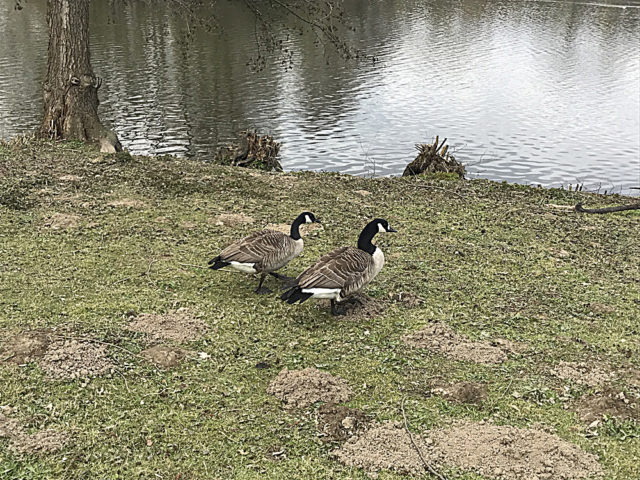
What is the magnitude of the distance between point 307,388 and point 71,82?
11.4m

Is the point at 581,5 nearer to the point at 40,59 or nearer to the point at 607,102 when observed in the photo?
the point at 607,102

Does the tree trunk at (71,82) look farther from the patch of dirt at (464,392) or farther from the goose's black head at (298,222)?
the patch of dirt at (464,392)

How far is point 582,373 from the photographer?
650cm

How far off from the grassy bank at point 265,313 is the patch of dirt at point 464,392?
0.08 metres

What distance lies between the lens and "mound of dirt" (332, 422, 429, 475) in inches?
199

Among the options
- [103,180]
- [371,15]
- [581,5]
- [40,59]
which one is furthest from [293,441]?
[581,5]

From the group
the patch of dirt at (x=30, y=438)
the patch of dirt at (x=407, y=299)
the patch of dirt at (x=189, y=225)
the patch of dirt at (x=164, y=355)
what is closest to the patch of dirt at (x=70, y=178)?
the patch of dirt at (x=189, y=225)

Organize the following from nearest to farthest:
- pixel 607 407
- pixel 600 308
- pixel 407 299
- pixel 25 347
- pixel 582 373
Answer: pixel 607 407, pixel 25 347, pixel 582 373, pixel 407 299, pixel 600 308

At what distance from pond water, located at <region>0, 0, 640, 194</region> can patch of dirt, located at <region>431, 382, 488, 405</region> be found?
41.2 feet

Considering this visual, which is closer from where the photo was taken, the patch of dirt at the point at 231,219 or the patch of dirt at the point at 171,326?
the patch of dirt at the point at 171,326

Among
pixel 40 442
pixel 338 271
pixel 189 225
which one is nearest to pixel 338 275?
pixel 338 271

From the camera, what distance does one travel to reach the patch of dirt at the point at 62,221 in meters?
9.91

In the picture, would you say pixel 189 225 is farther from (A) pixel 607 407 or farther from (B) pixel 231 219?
(A) pixel 607 407

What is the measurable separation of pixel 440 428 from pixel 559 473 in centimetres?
99
